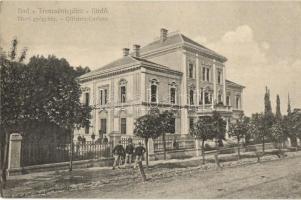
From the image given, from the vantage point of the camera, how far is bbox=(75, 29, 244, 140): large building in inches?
862

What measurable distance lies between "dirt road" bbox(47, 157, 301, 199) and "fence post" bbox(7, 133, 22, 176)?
279 cm

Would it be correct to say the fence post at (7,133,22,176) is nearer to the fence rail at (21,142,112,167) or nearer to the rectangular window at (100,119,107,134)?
the fence rail at (21,142,112,167)

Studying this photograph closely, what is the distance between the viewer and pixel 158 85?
2272 centimetres

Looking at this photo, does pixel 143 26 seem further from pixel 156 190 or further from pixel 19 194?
pixel 19 194

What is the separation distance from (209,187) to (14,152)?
6.29 m

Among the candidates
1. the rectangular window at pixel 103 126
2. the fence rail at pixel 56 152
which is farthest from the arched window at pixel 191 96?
the fence rail at pixel 56 152

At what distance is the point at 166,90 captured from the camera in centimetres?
2330

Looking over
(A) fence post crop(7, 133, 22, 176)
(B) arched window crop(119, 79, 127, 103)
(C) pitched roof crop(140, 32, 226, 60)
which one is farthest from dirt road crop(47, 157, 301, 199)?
(C) pitched roof crop(140, 32, 226, 60)

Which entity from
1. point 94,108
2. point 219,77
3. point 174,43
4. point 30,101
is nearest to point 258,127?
point 174,43

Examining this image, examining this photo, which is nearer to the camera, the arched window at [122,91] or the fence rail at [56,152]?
the fence rail at [56,152]

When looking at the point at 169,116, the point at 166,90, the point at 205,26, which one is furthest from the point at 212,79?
the point at 205,26

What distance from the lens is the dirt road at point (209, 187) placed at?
8.10 metres

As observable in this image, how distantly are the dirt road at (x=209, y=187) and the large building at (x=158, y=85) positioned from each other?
1114cm

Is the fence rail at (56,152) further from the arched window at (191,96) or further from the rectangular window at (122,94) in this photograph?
the arched window at (191,96)
